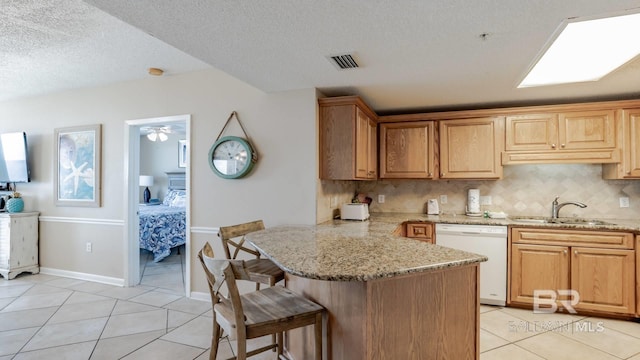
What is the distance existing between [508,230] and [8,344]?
454 cm

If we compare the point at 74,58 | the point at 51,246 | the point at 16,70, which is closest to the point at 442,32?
the point at 74,58

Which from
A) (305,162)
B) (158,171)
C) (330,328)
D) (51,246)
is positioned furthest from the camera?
(158,171)

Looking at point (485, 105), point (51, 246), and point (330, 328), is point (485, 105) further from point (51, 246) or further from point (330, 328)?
point (51, 246)

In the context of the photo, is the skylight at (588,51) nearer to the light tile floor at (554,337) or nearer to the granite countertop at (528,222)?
the granite countertop at (528,222)

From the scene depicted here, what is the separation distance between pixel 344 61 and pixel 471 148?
207 centimetres

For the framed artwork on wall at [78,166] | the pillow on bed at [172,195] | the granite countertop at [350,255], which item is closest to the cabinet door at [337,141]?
the granite countertop at [350,255]

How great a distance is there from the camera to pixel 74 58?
323cm

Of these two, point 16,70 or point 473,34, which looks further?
point 16,70

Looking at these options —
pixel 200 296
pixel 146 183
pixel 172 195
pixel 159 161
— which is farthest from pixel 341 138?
pixel 159 161

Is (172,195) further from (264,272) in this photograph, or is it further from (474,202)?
(474,202)

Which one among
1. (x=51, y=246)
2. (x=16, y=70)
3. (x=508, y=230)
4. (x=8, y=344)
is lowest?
(x=8, y=344)

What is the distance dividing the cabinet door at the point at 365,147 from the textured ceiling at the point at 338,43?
10.7 inches

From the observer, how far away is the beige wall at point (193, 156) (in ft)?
10.3

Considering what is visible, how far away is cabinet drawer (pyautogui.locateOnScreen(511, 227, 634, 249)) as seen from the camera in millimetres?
2996
